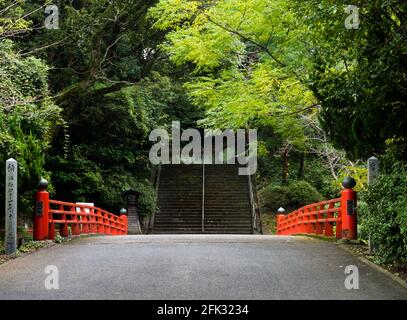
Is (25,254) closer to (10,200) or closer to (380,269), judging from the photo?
(10,200)

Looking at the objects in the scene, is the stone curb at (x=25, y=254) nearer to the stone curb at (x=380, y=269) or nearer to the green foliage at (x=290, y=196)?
the stone curb at (x=380, y=269)

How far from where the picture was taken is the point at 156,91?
2078cm

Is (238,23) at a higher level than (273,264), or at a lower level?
higher

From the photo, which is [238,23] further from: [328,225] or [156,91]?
[156,91]

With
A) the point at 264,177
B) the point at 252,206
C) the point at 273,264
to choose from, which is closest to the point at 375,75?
the point at 273,264

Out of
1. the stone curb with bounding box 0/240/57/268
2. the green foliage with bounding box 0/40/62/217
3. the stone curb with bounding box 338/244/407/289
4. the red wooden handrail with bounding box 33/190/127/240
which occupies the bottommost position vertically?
the stone curb with bounding box 338/244/407/289

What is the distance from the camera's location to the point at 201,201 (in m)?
27.2

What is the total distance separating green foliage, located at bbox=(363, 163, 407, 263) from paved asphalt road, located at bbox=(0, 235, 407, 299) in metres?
0.43

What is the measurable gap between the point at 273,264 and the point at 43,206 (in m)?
5.18

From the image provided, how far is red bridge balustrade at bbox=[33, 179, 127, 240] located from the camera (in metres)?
10.5

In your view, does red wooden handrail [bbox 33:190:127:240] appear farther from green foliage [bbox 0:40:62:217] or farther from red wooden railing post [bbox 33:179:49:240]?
green foliage [bbox 0:40:62:217]

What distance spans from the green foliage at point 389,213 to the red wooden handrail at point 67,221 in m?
6.26

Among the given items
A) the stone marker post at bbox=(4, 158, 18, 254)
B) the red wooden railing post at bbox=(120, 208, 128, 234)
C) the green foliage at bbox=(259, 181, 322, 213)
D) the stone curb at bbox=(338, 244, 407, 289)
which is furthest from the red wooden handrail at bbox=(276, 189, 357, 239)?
the green foliage at bbox=(259, 181, 322, 213)
